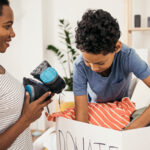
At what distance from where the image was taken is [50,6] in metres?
2.85

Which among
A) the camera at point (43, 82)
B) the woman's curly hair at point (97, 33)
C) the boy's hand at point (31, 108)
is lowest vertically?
the boy's hand at point (31, 108)

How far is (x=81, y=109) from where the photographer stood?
92cm

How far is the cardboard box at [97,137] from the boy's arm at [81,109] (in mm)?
142

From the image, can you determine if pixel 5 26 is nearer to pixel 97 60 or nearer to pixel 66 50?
pixel 97 60

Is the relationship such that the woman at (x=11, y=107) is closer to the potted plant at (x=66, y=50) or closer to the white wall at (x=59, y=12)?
the potted plant at (x=66, y=50)

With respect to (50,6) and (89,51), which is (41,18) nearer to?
(50,6)

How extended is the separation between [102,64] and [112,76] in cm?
16

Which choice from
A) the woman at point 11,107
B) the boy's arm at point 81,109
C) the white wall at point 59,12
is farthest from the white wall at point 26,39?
the woman at point 11,107

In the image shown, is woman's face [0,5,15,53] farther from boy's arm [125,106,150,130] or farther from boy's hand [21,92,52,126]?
boy's arm [125,106,150,130]

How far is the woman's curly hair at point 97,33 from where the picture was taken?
81cm

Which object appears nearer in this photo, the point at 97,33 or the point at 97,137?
the point at 97,137

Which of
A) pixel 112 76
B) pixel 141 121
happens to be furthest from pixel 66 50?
pixel 141 121

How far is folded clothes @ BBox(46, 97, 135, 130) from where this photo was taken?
2.93ft

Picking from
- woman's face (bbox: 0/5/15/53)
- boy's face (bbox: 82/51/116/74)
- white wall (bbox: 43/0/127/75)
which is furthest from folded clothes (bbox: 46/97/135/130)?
white wall (bbox: 43/0/127/75)
